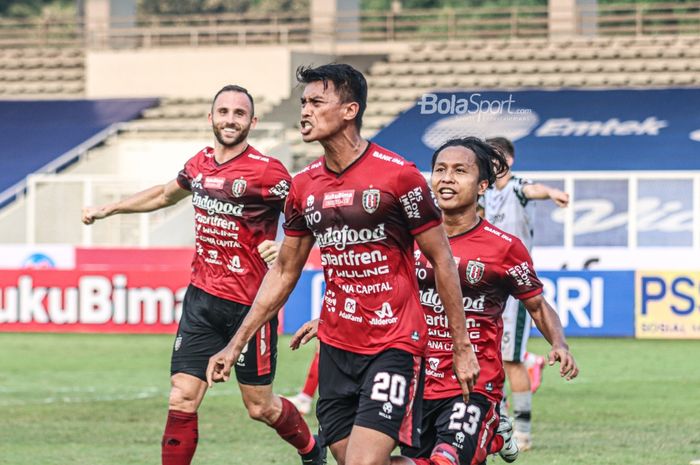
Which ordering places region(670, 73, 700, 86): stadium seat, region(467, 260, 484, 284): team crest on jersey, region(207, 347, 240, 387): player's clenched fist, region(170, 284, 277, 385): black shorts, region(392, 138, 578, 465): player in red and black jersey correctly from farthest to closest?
region(670, 73, 700, 86): stadium seat, region(170, 284, 277, 385): black shorts, region(467, 260, 484, 284): team crest on jersey, region(392, 138, 578, 465): player in red and black jersey, region(207, 347, 240, 387): player's clenched fist

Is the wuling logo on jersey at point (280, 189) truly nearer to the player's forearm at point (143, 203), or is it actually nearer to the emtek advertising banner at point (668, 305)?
the player's forearm at point (143, 203)

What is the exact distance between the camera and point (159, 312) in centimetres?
2036

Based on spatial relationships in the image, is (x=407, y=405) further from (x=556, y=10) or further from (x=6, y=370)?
(x=556, y=10)

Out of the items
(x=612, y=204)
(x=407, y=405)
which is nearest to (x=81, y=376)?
(x=407, y=405)

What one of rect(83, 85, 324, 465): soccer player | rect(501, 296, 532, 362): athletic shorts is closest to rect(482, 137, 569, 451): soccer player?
rect(501, 296, 532, 362): athletic shorts

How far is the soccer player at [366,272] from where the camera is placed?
239 inches

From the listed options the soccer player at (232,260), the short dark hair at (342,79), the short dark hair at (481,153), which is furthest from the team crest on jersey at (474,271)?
the soccer player at (232,260)

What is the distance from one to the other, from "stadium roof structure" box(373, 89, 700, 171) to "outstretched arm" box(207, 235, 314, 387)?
20.1 m

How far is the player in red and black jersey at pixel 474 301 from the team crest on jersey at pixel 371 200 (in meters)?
0.82

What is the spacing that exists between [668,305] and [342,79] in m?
14.0

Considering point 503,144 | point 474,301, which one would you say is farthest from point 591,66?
point 474,301

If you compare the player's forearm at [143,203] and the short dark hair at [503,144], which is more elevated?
the short dark hair at [503,144]

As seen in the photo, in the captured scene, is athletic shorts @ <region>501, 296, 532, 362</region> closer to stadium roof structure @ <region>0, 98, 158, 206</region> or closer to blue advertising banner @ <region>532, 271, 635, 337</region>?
blue advertising banner @ <region>532, 271, 635, 337</region>

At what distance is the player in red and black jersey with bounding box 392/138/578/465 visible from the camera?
6754 millimetres
